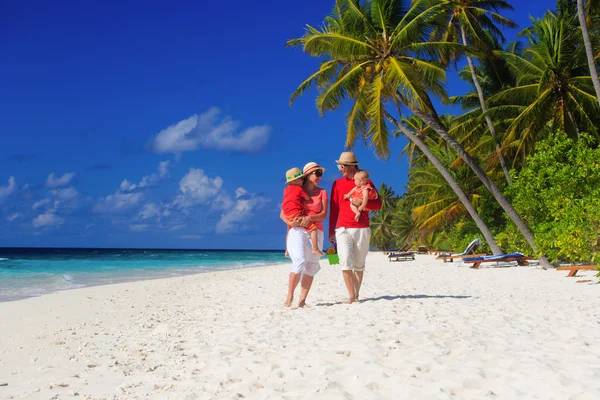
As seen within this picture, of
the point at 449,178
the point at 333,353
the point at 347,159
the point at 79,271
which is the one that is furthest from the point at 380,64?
the point at 79,271

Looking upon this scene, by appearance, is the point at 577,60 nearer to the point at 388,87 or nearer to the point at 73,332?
the point at 388,87

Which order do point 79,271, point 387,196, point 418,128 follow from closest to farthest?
1. point 79,271
2. point 418,128
3. point 387,196

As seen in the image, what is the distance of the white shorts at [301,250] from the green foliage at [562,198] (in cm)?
607

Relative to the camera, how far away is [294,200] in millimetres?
5996

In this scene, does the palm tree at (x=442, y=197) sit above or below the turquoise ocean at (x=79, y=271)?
above

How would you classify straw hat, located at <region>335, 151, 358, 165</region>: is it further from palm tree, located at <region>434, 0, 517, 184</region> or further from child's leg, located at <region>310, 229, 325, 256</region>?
palm tree, located at <region>434, 0, 517, 184</region>

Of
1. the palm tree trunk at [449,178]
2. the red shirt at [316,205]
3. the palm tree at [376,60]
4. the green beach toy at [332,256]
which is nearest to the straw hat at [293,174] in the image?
the red shirt at [316,205]

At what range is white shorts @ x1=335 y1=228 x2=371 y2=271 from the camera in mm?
6121

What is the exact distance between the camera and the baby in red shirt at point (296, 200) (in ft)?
19.6

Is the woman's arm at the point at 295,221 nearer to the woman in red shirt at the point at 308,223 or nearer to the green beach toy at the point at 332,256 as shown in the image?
the woman in red shirt at the point at 308,223

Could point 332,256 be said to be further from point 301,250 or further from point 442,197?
point 442,197

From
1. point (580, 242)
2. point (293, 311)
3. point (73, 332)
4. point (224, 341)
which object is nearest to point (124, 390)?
point (224, 341)

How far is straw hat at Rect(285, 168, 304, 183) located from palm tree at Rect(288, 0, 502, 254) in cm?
831

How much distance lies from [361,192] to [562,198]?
9.05 meters
